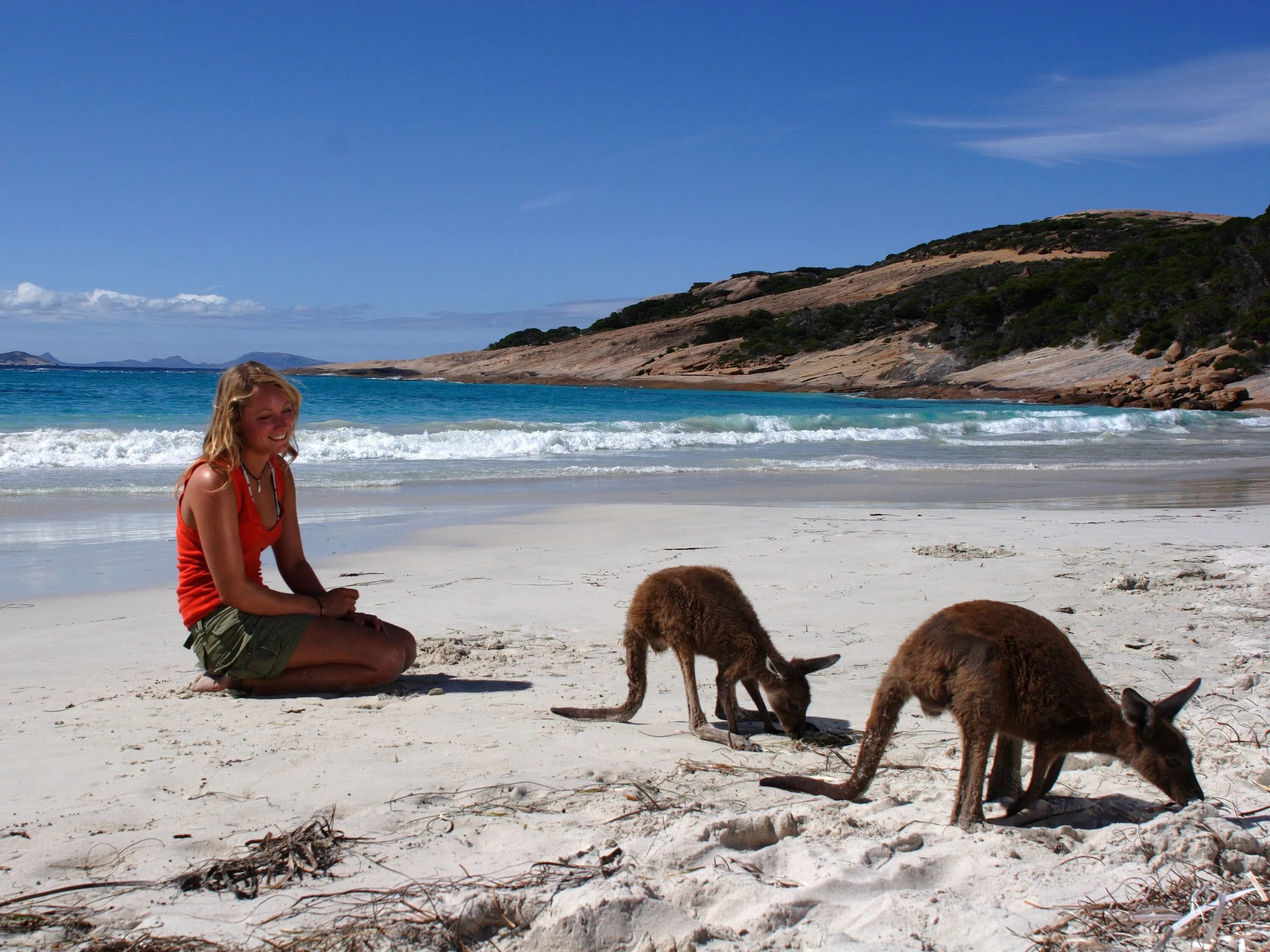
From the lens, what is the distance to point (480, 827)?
3.04 meters

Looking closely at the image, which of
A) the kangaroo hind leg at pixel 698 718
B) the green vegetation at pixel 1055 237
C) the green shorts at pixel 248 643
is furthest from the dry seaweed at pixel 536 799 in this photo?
the green vegetation at pixel 1055 237

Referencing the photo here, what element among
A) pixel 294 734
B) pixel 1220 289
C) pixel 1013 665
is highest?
pixel 1220 289

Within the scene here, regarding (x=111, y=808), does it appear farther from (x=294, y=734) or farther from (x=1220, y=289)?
(x=1220, y=289)

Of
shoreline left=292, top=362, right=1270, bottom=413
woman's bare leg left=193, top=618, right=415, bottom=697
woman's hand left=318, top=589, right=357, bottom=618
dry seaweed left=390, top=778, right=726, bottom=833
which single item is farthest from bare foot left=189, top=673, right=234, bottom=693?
shoreline left=292, top=362, right=1270, bottom=413

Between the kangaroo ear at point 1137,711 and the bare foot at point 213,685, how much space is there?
378cm

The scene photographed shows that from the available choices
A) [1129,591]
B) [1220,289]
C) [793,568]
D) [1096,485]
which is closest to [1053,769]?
[1129,591]

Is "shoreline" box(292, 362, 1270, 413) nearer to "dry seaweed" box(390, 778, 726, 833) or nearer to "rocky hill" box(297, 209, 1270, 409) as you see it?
"rocky hill" box(297, 209, 1270, 409)

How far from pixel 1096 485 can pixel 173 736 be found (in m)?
13.7

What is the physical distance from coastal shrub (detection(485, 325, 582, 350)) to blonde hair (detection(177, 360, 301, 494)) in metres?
78.1

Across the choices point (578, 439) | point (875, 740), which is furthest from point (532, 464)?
point (875, 740)

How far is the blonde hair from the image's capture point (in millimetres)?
4457

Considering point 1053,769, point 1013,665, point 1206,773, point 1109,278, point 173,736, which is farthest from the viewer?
point 1109,278

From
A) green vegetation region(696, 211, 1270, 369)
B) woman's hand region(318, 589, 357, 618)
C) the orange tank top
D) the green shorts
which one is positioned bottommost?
the green shorts

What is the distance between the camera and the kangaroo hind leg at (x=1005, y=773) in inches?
131
